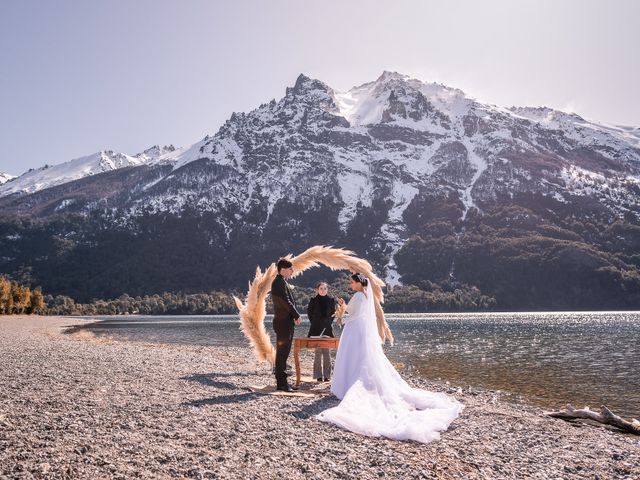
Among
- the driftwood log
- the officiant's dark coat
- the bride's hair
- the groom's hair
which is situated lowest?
the driftwood log

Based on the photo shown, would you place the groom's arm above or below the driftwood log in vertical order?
above

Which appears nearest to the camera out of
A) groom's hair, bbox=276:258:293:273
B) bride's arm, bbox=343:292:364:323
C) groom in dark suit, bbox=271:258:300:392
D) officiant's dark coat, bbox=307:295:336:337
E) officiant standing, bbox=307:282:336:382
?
bride's arm, bbox=343:292:364:323

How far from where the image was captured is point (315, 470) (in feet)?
27.9

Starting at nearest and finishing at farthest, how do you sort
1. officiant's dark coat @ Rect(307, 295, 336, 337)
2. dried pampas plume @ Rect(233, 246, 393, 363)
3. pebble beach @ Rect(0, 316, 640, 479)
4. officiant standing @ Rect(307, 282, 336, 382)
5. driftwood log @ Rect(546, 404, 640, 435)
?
1. pebble beach @ Rect(0, 316, 640, 479)
2. driftwood log @ Rect(546, 404, 640, 435)
3. officiant standing @ Rect(307, 282, 336, 382)
4. officiant's dark coat @ Rect(307, 295, 336, 337)
5. dried pampas plume @ Rect(233, 246, 393, 363)

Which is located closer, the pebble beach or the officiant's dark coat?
the pebble beach

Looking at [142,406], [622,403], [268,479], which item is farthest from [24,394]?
[622,403]

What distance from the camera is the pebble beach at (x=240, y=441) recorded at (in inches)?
327

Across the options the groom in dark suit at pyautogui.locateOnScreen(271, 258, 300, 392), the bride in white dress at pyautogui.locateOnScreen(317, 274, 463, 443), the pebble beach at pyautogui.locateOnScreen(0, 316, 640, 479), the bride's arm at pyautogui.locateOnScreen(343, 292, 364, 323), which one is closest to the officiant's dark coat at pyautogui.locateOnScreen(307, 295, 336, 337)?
the groom in dark suit at pyautogui.locateOnScreen(271, 258, 300, 392)

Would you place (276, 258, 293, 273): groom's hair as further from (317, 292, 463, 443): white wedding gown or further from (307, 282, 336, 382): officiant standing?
(317, 292, 463, 443): white wedding gown

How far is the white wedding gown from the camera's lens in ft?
36.9

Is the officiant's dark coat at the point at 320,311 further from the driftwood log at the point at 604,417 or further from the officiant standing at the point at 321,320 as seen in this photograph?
the driftwood log at the point at 604,417

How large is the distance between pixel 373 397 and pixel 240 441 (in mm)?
4666

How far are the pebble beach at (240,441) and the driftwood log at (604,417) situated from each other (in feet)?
1.49

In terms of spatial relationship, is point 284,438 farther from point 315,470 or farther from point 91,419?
point 91,419
